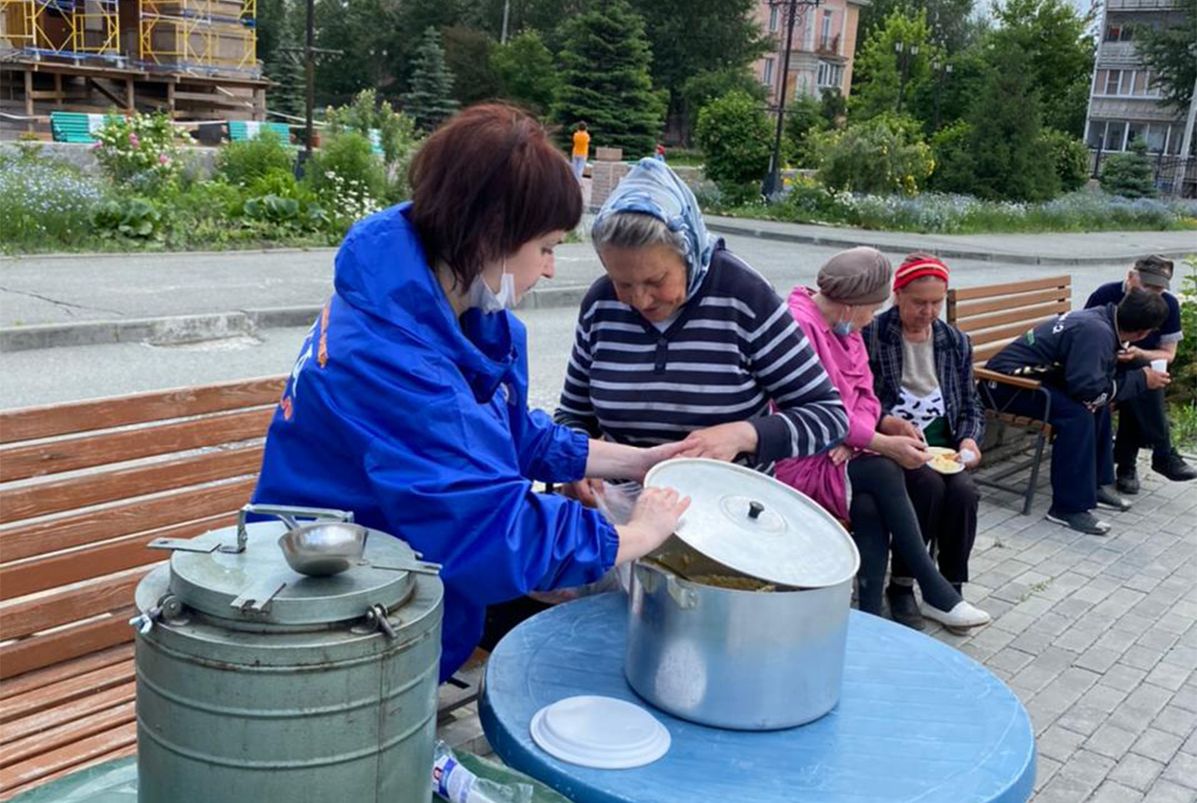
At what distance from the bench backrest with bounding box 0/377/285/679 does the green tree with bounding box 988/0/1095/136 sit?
143ft

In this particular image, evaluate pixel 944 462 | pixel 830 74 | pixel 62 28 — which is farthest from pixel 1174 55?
pixel 944 462

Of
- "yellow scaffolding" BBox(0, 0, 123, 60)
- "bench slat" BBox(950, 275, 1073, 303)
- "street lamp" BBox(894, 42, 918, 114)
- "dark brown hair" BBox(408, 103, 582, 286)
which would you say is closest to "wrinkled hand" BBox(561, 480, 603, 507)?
"dark brown hair" BBox(408, 103, 582, 286)

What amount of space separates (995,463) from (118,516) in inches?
206

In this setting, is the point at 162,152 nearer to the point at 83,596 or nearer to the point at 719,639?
the point at 83,596

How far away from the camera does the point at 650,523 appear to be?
188 centimetres

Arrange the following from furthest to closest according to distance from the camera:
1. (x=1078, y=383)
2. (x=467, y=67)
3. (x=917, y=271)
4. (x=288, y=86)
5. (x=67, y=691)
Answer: (x=467, y=67), (x=288, y=86), (x=1078, y=383), (x=917, y=271), (x=67, y=691)

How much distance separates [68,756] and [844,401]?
8.13ft

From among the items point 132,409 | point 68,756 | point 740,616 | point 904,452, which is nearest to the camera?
point 740,616

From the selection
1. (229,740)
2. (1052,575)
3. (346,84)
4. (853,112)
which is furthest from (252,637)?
(346,84)

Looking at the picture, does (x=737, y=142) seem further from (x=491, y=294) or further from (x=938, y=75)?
(x=491, y=294)

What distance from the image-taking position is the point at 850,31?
61.8 m

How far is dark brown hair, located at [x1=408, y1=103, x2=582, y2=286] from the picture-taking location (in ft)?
6.01

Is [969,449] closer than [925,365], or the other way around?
[969,449]

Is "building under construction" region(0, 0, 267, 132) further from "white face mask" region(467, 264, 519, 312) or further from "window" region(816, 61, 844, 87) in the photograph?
"window" region(816, 61, 844, 87)
